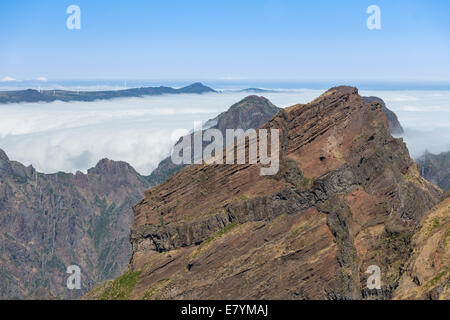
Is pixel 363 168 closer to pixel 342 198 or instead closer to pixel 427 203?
pixel 342 198

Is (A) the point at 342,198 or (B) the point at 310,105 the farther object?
(B) the point at 310,105

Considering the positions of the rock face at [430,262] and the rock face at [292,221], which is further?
the rock face at [292,221]

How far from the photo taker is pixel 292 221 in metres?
91.8

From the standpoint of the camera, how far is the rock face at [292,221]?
87688 millimetres

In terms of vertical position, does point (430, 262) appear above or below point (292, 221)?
below

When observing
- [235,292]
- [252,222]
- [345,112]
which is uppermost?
[345,112]

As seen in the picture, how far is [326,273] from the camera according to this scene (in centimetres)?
8794

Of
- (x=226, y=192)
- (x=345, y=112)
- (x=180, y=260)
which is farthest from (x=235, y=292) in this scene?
(x=345, y=112)

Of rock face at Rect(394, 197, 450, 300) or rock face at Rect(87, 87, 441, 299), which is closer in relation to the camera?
rock face at Rect(394, 197, 450, 300)

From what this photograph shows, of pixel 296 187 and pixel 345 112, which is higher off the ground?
pixel 345 112

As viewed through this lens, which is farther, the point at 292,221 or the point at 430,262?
the point at 292,221

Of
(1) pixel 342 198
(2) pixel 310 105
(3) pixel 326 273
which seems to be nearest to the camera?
(3) pixel 326 273

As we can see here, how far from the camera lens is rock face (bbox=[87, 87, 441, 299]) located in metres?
87.7
